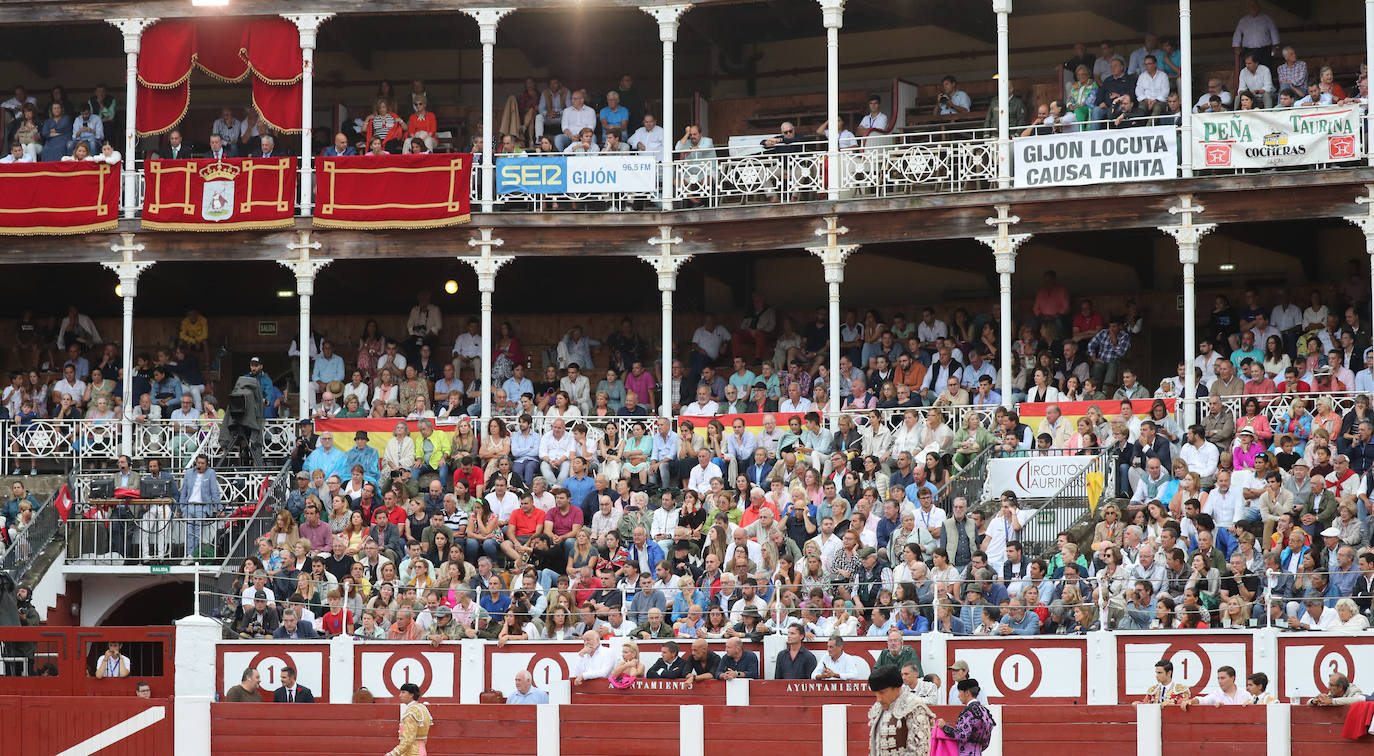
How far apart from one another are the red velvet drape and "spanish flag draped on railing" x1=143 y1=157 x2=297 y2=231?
766 millimetres

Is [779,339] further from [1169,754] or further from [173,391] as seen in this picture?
[1169,754]

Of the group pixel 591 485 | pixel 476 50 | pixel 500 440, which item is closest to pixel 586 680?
pixel 591 485

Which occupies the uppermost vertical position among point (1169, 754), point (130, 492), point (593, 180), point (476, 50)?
point (476, 50)

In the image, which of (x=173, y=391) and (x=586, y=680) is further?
(x=173, y=391)

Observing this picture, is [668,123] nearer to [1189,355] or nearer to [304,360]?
[304,360]

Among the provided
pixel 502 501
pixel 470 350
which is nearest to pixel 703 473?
pixel 502 501

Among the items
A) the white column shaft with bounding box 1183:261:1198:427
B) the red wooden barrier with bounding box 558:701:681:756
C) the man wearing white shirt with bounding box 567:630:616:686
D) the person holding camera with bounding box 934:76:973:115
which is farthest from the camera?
the person holding camera with bounding box 934:76:973:115

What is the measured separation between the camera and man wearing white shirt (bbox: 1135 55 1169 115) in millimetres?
26984

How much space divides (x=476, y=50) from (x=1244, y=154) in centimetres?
1162

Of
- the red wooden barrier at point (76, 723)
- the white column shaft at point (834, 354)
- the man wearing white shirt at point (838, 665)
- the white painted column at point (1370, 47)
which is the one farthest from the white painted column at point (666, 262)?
the red wooden barrier at point (76, 723)

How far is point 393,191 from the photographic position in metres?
29.1

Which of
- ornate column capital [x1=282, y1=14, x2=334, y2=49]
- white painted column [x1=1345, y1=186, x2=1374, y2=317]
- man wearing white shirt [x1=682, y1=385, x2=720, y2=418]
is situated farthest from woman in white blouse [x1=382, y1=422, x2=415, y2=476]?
white painted column [x1=1345, y1=186, x2=1374, y2=317]

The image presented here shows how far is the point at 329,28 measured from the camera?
30.9 m

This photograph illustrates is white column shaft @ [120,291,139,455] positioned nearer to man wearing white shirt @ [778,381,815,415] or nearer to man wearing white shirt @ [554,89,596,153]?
man wearing white shirt @ [554,89,596,153]
